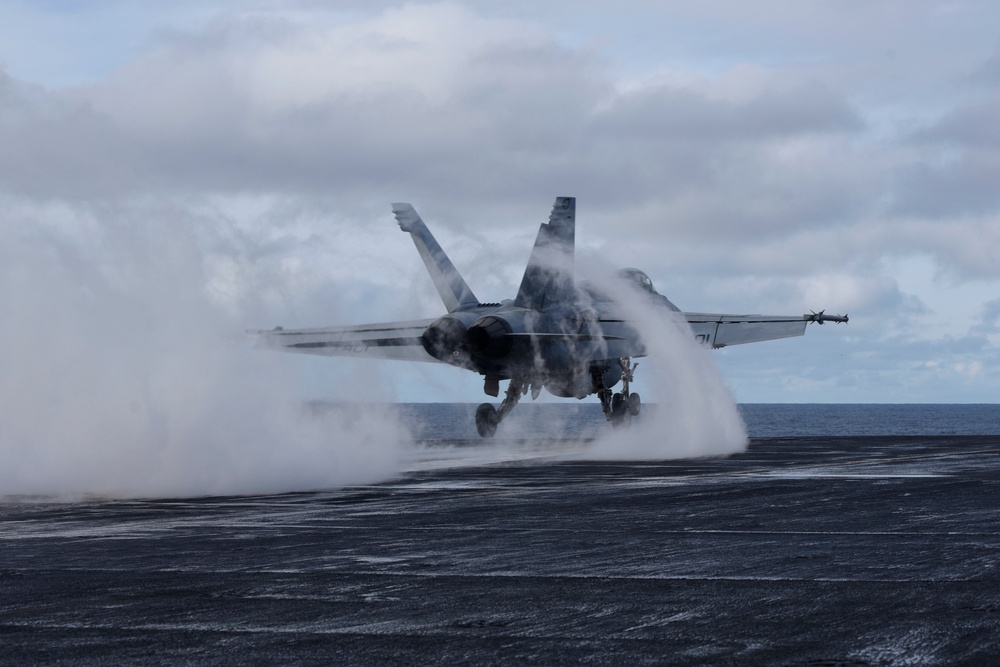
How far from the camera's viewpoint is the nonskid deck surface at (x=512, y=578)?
9.18 m

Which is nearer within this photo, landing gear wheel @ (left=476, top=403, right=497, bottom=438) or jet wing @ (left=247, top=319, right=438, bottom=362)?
jet wing @ (left=247, top=319, right=438, bottom=362)

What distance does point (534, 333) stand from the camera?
3781 cm

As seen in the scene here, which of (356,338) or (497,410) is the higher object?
(356,338)

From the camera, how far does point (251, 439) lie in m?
28.7

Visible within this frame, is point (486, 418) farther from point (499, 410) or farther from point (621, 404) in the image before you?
point (621, 404)

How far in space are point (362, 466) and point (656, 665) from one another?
25.4m

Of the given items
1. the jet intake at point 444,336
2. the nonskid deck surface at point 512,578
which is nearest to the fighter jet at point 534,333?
the jet intake at point 444,336

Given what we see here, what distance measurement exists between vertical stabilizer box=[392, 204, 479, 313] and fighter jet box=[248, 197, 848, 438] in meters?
0.03

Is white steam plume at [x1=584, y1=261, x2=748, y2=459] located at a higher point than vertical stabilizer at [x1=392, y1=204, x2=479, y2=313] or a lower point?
lower

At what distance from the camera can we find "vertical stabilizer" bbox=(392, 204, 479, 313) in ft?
133

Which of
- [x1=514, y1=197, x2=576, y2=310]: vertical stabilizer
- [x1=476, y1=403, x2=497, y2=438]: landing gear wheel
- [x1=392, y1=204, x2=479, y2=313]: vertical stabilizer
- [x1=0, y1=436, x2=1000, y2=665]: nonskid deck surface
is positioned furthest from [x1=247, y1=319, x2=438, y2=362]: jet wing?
[x1=0, y1=436, x2=1000, y2=665]: nonskid deck surface

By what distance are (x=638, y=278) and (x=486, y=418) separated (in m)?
8.07

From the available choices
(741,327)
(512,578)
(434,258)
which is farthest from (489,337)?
(512,578)

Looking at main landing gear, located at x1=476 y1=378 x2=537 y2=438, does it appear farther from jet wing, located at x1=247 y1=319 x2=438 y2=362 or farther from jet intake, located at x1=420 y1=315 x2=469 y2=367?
jet intake, located at x1=420 y1=315 x2=469 y2=367
